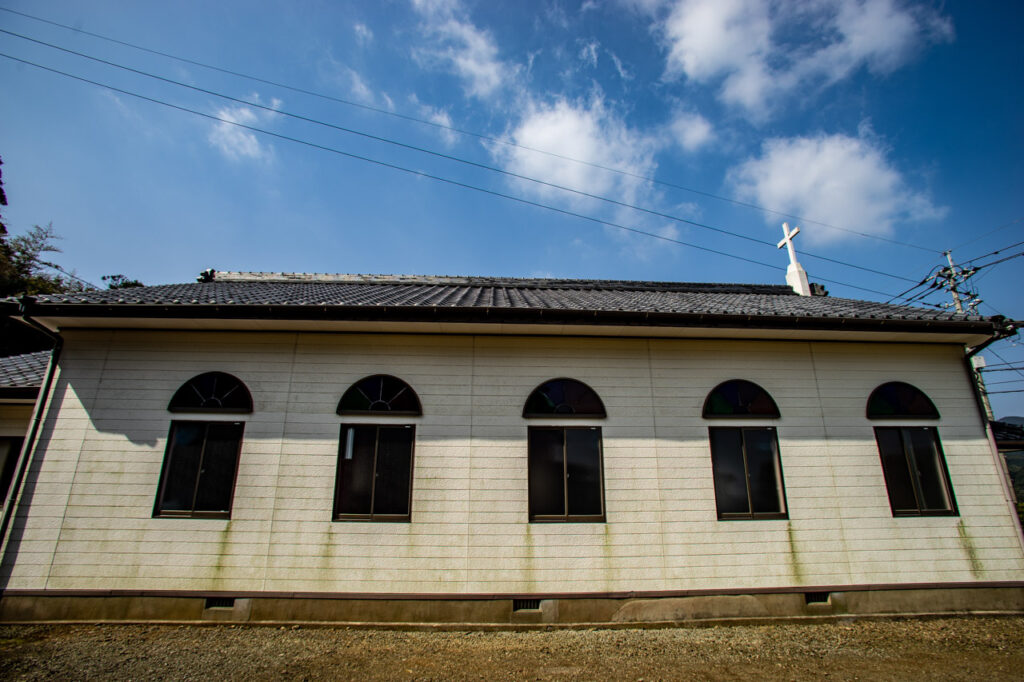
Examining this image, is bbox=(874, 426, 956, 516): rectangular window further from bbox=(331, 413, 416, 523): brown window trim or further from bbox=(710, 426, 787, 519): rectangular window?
bbox=(331, 413, 416, 523): brown window trim

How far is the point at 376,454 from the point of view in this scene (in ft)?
19.6

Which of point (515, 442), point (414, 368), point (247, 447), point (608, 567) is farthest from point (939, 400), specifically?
point (247, 447)

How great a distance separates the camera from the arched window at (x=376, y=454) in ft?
19.1

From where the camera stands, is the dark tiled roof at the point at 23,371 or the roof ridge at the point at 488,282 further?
the roof ridge at the point at 488,282

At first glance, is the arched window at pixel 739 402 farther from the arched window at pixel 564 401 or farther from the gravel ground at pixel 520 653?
the gravel ground at pixel 520 653

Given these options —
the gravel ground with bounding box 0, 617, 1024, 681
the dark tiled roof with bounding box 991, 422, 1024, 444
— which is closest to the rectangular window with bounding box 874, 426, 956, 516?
the dark tiled roof with bounding box 991, 422, 1024, 444

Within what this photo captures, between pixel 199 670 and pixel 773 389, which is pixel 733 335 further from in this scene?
pixel 199 670

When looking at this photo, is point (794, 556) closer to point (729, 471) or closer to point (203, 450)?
point (729, 471)

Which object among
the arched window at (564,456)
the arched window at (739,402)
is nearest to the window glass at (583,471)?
the arched window at (564,456)

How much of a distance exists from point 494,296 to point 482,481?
3763 millimetres

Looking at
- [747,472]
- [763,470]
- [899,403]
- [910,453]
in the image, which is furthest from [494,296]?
[910,453]

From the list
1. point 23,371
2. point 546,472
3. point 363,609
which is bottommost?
point 363,609

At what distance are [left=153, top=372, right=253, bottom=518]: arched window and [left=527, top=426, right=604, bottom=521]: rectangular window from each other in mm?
4117

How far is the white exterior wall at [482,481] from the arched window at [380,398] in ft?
0.53
